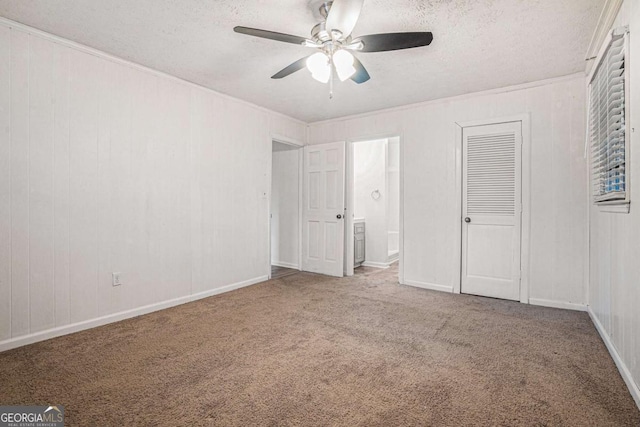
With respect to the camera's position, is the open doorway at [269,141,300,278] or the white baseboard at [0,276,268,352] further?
the open doorway at [269,141,300,278]

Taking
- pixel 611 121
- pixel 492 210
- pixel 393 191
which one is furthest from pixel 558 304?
pixel 393 191

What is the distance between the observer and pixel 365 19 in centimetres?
246

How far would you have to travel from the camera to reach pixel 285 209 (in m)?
5.78

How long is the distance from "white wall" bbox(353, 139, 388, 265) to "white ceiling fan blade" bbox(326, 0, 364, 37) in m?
3.81

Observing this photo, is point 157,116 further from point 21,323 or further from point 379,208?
point 379,208

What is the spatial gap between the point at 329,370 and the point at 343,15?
7.23ft

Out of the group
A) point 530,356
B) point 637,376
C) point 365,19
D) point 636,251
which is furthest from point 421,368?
point 365,19

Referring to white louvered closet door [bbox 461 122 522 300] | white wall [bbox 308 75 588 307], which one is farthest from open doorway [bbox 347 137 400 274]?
white louvered closet door [bbox 461 122 522 300]

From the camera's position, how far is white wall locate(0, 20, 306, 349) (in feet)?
8.39

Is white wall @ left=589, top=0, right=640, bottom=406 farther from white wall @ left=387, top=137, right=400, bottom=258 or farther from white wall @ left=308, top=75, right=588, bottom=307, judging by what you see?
white wall @ left=387, top=137, right=400, bottom=258

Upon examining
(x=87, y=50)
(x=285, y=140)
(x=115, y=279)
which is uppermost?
(x=87, y=50)

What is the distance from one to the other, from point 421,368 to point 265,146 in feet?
11.7

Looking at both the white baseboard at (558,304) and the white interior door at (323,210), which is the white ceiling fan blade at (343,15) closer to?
the white interior door at (323,210)

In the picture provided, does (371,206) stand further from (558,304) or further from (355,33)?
(355,33)
